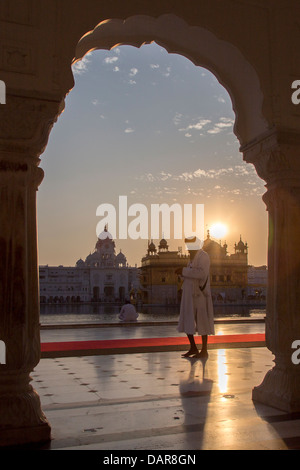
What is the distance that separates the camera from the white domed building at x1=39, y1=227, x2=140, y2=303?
80.9 m

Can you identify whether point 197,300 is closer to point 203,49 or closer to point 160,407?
point 160,407

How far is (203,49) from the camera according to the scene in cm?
352

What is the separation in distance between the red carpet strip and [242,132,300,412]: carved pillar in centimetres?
284

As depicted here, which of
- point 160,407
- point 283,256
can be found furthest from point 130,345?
point 283,256

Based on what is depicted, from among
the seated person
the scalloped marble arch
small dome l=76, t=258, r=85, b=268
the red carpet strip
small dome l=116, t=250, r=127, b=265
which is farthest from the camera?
small dome l=76, t=258, r=85, b=268

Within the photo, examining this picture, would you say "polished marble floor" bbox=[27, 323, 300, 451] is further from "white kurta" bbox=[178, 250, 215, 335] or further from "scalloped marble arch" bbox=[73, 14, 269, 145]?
"scalloped marble arch" bbox=[73, 14, 269, 145]

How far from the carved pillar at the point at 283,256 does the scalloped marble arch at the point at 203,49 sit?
0.81 feet

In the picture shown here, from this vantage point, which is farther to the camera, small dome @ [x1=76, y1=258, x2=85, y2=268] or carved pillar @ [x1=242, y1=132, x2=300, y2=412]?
small dome @ [x1=76, y1=258, x2=85, y2=268]

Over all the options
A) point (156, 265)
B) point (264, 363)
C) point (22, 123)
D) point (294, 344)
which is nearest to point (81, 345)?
point (264, 363)

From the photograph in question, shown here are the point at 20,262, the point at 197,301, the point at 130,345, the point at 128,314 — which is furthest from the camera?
the point at 128,314

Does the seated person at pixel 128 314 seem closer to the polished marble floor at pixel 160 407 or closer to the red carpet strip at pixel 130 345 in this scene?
the red carpet strip at pixel 130 345

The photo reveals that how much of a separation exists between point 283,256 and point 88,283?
80.6 m

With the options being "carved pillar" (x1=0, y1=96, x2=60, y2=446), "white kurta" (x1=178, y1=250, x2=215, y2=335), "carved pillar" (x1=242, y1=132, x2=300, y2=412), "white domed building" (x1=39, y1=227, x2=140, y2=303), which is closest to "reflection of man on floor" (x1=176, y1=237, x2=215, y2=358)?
"white kurta" (x1=178, y1=250, x2=215, y2=335)

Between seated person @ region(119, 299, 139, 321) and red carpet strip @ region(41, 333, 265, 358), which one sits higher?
red carpet strip @ region(41, 333, 265, 358)
